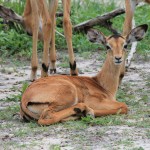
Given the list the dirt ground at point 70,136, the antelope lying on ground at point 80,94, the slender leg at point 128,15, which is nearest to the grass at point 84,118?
the dirt ground at point 70,136

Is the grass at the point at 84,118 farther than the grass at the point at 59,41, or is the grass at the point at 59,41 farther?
the grass at the point at 59,41

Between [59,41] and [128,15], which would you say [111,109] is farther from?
[59,41]

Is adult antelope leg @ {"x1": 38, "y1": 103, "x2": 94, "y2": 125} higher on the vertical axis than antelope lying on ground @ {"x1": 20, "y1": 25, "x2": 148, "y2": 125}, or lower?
lower

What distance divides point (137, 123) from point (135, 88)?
235 cm

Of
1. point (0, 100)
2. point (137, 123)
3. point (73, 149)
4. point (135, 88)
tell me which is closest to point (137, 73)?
point (135, 88)

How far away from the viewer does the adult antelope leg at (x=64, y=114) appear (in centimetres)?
822

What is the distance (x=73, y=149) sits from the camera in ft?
23.7

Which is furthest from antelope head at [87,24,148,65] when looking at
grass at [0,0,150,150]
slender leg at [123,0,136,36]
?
slender leg at [123,0,136,36]

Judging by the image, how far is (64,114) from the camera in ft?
27.4

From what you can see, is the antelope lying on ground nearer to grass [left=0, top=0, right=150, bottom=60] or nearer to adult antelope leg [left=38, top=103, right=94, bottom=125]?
adult antelope leg [left=38, top=103, right=94, bottom=125]

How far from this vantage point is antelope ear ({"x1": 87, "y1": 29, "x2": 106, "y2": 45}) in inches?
359

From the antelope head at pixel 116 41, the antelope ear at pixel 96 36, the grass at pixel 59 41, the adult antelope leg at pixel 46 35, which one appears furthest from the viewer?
the grass at pixel 59 41

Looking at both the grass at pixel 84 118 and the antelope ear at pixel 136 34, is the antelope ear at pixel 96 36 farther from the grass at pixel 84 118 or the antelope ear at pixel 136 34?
the grass at pixel 84 118

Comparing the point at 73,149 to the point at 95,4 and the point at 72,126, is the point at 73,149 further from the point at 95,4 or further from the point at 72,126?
the point at 95,4
